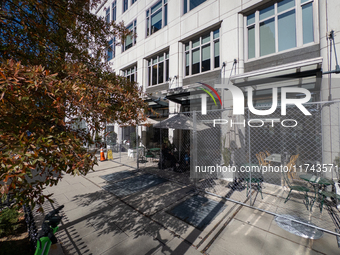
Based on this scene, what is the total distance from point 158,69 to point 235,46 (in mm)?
6500

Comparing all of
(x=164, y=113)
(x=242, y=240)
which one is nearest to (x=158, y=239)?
(x=242, y=240)

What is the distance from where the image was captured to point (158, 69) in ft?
44.4

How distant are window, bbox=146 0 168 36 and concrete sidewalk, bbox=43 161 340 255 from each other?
1270 cm

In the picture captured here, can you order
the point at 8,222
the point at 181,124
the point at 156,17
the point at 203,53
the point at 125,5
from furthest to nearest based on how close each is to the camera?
the point at 125,5 < the point at 156,17 < the point at 203,53 < the point at 181,124 < the point at 8,222

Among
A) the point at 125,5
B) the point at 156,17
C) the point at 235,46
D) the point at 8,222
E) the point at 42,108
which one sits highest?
the point at 125,5

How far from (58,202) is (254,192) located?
280 inches

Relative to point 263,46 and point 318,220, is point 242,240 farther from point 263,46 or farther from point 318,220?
point 263,46

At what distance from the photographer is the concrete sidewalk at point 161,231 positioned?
11.5 ft

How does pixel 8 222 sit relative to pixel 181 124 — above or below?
below

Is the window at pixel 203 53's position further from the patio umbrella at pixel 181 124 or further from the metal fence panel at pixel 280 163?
the patio umbrella at pixel 181 124

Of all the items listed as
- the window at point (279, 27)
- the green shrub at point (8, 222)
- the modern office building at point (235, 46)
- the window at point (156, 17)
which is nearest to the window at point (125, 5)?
the modern office building at point (235, 46)

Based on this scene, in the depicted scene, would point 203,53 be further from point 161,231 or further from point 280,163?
point 161,231

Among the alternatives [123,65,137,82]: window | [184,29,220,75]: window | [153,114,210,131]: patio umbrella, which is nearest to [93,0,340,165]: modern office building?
[184,29,220,75]: window

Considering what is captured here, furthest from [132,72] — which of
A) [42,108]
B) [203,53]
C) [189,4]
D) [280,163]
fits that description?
[42,108]
